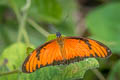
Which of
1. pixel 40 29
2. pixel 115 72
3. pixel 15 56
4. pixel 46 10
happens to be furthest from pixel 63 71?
pixel 46 10

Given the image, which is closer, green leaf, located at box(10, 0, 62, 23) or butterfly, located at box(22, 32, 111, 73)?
butterfly, located at box(22, 32, 111, 73)

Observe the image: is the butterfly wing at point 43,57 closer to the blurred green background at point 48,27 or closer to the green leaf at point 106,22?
the blurred green background at point 48,27

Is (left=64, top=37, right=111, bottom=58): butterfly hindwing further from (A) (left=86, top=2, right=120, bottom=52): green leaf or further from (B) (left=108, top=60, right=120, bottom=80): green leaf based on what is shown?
(A) (left=86, top=2, right=120, bottom=52): green leaf

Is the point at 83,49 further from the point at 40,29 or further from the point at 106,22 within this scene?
the point at 106,22

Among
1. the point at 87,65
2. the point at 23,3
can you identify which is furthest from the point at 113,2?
the point at 87,65

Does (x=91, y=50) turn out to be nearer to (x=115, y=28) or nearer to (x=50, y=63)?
(x=50, y=63)

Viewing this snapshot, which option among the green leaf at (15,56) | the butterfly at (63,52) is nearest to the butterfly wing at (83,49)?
the butterfly at (63,52)

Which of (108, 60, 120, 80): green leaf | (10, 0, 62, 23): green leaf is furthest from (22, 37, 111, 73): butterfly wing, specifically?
(10, 0, 62, 23): green leaf
